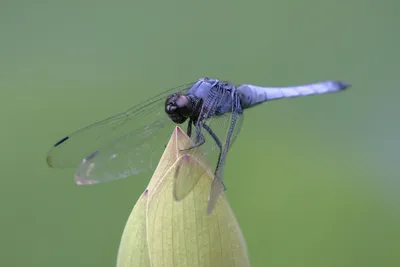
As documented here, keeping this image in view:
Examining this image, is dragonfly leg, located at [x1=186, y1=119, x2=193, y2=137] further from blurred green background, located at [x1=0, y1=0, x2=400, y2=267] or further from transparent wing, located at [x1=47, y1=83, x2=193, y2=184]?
blurred green background, located at [x1=0, y1=0, x2=400, y2=267]

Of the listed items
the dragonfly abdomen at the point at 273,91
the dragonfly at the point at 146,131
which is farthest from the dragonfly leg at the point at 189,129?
the dragonfly abdomen at the point at 273,91

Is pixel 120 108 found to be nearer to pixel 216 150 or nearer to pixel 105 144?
pixel 105 144

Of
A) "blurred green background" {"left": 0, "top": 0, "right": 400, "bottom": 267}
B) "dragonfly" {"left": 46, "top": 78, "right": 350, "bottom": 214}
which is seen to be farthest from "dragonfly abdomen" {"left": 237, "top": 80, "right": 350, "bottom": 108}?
"blurred green background" {"left": 0, "top": 0, "right": 400, "bottom": 267}

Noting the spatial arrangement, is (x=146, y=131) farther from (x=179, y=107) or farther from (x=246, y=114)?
(x=246, y=114)

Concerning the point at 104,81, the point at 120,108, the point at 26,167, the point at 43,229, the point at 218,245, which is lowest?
the point at 218,245

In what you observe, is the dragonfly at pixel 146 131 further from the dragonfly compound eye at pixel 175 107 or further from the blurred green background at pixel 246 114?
the blurred green background at pixel 246 114

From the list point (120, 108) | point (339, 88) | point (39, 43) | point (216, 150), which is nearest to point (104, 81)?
point (120, 108)
